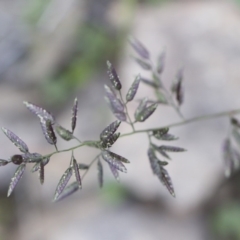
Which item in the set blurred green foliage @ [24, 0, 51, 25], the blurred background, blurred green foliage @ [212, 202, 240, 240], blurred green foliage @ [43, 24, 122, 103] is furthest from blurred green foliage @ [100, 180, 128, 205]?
blurred green foliage @ [24, 0, 51, 25]

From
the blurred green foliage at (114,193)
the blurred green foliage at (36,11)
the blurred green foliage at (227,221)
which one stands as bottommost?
the blurred green foliage at (227,221)

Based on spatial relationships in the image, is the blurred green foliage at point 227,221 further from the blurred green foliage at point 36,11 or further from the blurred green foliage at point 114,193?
the blurred green foliage at point 36,11

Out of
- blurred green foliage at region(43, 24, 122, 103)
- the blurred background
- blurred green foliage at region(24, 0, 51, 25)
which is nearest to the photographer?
the blurred background

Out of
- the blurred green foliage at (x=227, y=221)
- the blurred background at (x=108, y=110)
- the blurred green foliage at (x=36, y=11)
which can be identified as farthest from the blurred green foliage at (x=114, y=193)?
the blurred green foliage at (x=36, y=11)

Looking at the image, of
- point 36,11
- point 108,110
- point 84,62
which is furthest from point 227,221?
point 36,11

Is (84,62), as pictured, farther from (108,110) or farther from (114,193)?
(114,193)

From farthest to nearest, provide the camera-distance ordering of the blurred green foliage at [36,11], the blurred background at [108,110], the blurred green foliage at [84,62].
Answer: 1. the blurred green foliage at [36,11]
2. the blurred green foliage at [84,62]
3. the blurred background at [108,110]

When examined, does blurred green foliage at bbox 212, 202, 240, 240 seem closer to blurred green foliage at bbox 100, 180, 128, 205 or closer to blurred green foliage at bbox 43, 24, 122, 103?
blurred green foliage at bbox 100, 180, 128, 205

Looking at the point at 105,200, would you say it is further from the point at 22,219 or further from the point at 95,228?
the point at 22,219
